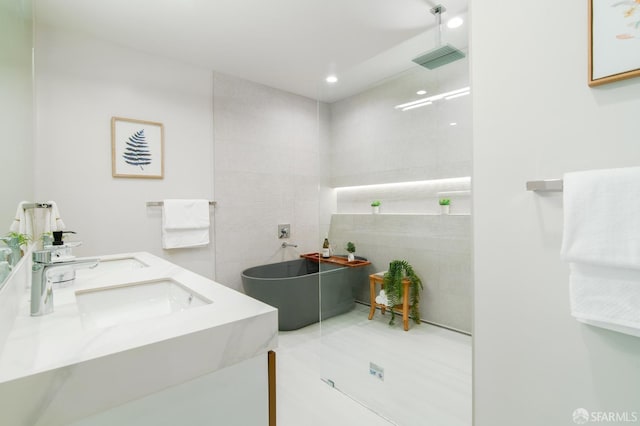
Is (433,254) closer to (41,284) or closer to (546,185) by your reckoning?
(546,185)

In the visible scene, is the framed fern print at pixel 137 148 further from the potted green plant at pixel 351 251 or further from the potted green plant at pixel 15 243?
the potted green plant at pixel 351 251

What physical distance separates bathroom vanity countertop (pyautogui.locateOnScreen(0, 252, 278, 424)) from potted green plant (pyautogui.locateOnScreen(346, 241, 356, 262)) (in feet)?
6.16

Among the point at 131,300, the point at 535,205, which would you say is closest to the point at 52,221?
the point at 131,300

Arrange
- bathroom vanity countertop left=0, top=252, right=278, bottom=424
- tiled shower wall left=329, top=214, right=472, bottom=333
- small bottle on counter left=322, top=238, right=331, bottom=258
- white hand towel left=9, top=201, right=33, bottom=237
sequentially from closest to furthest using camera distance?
bathroom vanity countertop left=0, top=252, right=278, bottom=424
white hand towel left=9, top=201, right=33, bottom=237
tiled shower wall left=329, top=214, right=472, bottom=333
small bottle on counter left=322, top=238, right=331, bottom=258

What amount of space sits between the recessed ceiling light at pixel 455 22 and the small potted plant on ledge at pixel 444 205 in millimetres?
1329

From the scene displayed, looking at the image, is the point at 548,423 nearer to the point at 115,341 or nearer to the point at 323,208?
the point at 115,341

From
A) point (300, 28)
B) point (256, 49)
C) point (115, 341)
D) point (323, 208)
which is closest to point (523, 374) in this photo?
point (115, 341)

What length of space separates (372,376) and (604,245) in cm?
180

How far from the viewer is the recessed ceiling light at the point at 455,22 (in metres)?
2.22

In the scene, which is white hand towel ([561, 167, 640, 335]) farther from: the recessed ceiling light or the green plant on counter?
the recessed ceiling light

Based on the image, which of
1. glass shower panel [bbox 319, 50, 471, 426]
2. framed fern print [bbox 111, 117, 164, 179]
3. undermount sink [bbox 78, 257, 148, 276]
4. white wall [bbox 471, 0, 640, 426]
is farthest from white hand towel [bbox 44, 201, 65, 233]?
white wall [bbox 471, 0, 640, 426]

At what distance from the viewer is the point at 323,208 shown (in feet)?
10.0

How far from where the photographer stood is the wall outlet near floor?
215 centimetres

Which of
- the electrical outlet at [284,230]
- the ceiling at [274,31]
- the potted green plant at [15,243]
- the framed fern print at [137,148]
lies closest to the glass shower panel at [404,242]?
the ceiling at [274,31]
